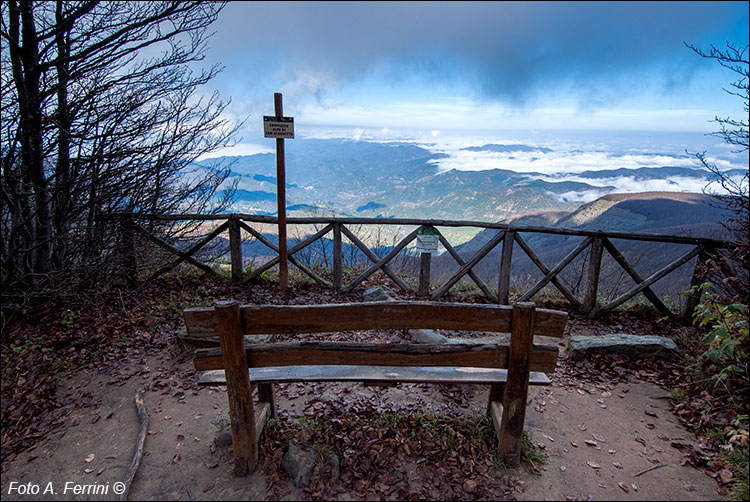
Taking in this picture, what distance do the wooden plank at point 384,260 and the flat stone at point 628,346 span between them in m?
3.27

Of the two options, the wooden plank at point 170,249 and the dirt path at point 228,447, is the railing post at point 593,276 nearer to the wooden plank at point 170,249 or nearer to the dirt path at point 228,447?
the dirt path at point 228,447

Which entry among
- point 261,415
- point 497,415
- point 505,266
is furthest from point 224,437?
point 505,266

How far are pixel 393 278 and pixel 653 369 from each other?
4.37 m

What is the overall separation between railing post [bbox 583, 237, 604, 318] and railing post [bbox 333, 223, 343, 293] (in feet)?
A: 14.7

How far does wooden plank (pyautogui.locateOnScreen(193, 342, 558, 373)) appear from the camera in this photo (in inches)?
109

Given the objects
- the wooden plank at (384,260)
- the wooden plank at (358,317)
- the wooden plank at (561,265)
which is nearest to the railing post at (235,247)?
the wooden plank at (384,260)

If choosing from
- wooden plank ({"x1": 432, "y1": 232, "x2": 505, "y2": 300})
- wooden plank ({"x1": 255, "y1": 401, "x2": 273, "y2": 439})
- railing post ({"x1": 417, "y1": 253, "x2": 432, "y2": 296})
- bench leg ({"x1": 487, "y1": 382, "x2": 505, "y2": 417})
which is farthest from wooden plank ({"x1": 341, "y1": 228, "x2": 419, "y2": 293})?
wooden plank ({"x1": 255, "y1": 401, "x2": 273, "y2": 439})

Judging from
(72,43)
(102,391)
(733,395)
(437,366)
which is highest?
(72,43)

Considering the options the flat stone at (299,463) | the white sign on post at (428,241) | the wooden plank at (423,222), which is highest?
the wooden plank at (423,222)

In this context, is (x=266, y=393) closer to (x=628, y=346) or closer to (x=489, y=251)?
(x=628, y=346)

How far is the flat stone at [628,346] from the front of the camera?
16.4ft

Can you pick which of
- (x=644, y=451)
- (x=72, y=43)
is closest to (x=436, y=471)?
(x=644, y=451)

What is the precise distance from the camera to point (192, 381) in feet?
14.7

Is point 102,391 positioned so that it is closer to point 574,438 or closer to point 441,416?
point 441,416
